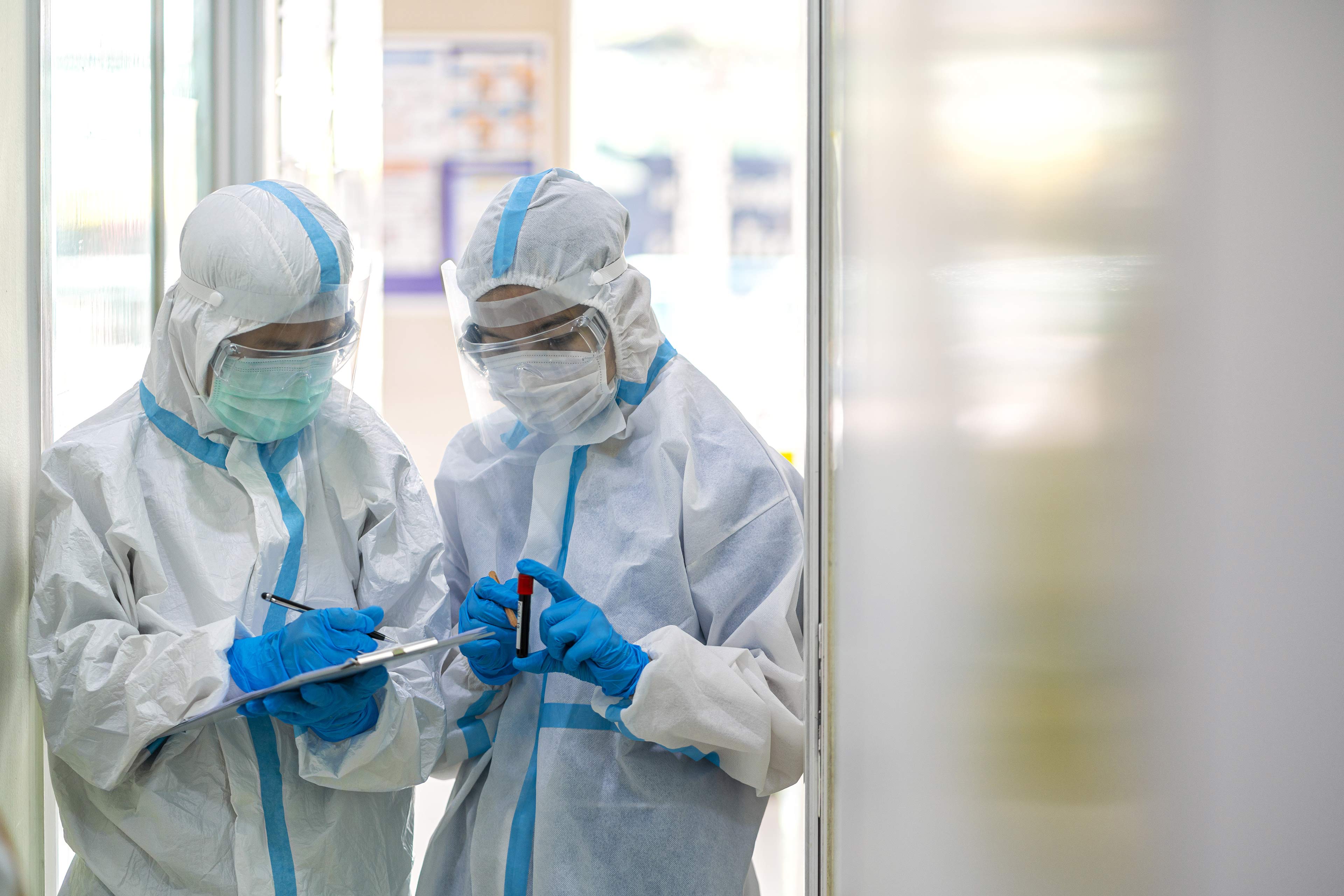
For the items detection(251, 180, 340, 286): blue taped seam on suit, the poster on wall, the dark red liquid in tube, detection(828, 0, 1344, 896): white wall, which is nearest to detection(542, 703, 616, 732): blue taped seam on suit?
the dark red liquid in tube

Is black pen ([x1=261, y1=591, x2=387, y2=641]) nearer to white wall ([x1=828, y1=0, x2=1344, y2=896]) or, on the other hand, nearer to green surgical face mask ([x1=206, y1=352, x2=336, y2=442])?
green surgical face mask ([x1=206, y1=352, x2=336, y2=442])

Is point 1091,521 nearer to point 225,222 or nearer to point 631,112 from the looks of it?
point 225,222

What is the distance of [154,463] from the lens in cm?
107

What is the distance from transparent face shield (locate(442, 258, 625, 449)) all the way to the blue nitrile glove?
0.20 m

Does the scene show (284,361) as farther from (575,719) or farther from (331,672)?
(575,719)

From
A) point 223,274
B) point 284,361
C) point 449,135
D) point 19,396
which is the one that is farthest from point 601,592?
point 449,135

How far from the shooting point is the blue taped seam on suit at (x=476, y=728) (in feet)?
3.88

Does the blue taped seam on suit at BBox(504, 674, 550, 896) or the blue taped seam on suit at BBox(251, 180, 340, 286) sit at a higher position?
the blue taped seam on suit at BBox(251, 180, 340, 286)

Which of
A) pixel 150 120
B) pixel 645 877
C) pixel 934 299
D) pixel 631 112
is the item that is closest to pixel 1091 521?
pixel 934 299

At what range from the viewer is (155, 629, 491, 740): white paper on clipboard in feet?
3.10

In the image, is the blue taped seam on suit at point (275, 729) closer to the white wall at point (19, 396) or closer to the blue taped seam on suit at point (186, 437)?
the blue taped seam on suit at point (186, 437)

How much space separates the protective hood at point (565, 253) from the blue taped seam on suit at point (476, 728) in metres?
0.44

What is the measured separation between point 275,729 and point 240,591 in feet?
0.52

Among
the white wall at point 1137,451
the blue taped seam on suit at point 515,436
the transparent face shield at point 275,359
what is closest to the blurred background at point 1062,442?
the white wall at point 1137,451
